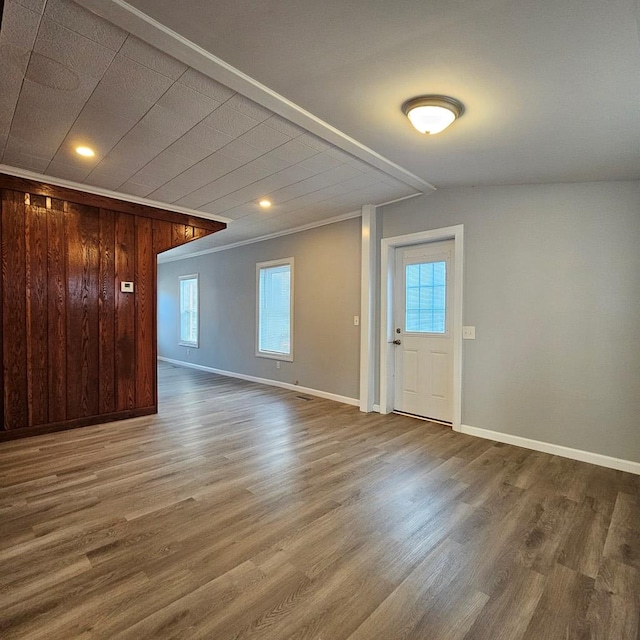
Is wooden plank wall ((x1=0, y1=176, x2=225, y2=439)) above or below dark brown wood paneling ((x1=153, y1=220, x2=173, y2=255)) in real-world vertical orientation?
below

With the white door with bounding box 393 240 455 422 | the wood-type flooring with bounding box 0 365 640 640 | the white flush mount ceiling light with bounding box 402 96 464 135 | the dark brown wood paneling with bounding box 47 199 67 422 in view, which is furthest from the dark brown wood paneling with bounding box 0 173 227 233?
the white flush mount ceiling light with bounding box 402 96 464 135

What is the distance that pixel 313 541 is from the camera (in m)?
2.03

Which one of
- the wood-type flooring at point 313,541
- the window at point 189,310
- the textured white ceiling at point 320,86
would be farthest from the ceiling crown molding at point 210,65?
the window at point 189,310

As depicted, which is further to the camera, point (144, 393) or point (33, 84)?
point (144, 393)

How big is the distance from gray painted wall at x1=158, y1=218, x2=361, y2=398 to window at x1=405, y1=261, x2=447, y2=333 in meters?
0.78

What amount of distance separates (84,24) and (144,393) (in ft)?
12.5

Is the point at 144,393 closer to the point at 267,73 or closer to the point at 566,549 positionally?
the point at 267,73

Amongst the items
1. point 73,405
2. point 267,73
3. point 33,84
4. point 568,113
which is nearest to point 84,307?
point 73,405

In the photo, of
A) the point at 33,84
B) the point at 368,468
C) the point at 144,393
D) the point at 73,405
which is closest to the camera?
the point at 33,84

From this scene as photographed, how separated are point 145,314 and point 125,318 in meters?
0.24

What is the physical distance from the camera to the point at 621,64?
173cm

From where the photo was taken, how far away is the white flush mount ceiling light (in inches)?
86.6

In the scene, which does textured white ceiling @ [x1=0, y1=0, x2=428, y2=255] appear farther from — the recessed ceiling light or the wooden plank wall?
the wooden plank wall

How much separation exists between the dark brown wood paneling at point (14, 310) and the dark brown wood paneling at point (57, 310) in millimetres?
215
